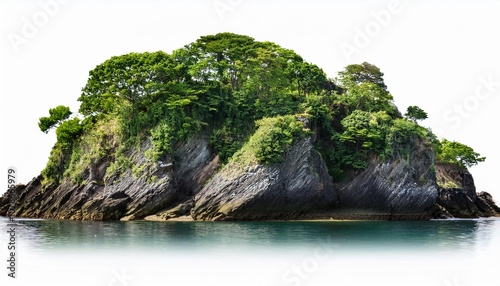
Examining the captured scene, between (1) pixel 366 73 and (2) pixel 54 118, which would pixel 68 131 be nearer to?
(2) pixel 54 118

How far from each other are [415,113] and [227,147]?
50.8 feet

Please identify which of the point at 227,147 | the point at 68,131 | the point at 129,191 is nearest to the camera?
the point at 129,191

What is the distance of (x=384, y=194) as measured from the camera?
128ft

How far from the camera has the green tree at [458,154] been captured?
51062mm

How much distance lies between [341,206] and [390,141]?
5.40 meters

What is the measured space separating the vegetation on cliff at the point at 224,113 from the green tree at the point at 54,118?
2.5 inches

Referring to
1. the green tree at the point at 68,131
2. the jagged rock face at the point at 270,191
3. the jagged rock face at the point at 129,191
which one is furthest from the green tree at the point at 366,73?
the green tree at the point at 68,131

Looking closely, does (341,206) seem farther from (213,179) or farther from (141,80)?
(141,80)

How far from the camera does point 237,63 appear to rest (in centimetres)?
4072

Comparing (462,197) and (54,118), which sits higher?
(54,118)

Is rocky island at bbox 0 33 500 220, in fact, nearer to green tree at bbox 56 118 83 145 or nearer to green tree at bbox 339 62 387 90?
green tree at bbox 56 118 83 145

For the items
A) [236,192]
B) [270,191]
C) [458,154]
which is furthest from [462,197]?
[236,192]

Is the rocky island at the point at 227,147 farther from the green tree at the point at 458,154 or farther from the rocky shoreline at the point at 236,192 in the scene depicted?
the green tree at the point at 458,154

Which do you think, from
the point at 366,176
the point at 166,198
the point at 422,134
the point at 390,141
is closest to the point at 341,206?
the point at 366,176
